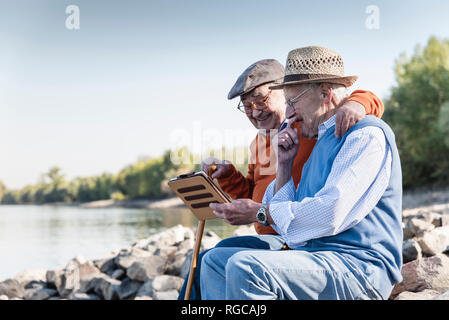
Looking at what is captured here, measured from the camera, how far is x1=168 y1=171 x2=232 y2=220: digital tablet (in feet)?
7.91

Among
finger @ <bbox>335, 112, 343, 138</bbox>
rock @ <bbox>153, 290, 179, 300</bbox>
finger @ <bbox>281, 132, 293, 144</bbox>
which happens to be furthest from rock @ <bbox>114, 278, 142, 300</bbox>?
finger @ <bbox>335, 112, 343, 138</bbox>

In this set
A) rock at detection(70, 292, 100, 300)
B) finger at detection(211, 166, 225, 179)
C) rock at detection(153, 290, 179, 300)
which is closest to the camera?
finger at detection(211, 166, 225, 179)

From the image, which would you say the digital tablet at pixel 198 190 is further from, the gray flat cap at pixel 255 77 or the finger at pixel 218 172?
the gray flat cap at pixel 255 77

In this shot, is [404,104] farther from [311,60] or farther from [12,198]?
[12,198]

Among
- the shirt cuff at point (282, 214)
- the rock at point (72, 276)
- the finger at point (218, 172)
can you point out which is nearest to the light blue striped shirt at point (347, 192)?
the shirt cuff at point (282, 214)

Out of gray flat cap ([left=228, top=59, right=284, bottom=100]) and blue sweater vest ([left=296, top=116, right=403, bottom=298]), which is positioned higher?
gray flat cap ([left=228, top=59, right=284, bottom=100])

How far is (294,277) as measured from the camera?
6.21 ft

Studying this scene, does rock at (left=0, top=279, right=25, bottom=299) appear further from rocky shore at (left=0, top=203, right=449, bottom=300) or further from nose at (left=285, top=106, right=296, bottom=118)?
nose at (left=285, top=106, right=296, bottom=118)

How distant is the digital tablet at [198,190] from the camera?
2.41 meters

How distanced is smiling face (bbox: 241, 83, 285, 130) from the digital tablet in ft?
3.07

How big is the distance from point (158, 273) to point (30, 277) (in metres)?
2.52

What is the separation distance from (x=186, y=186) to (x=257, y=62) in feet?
4.15

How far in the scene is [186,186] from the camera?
251 cm
